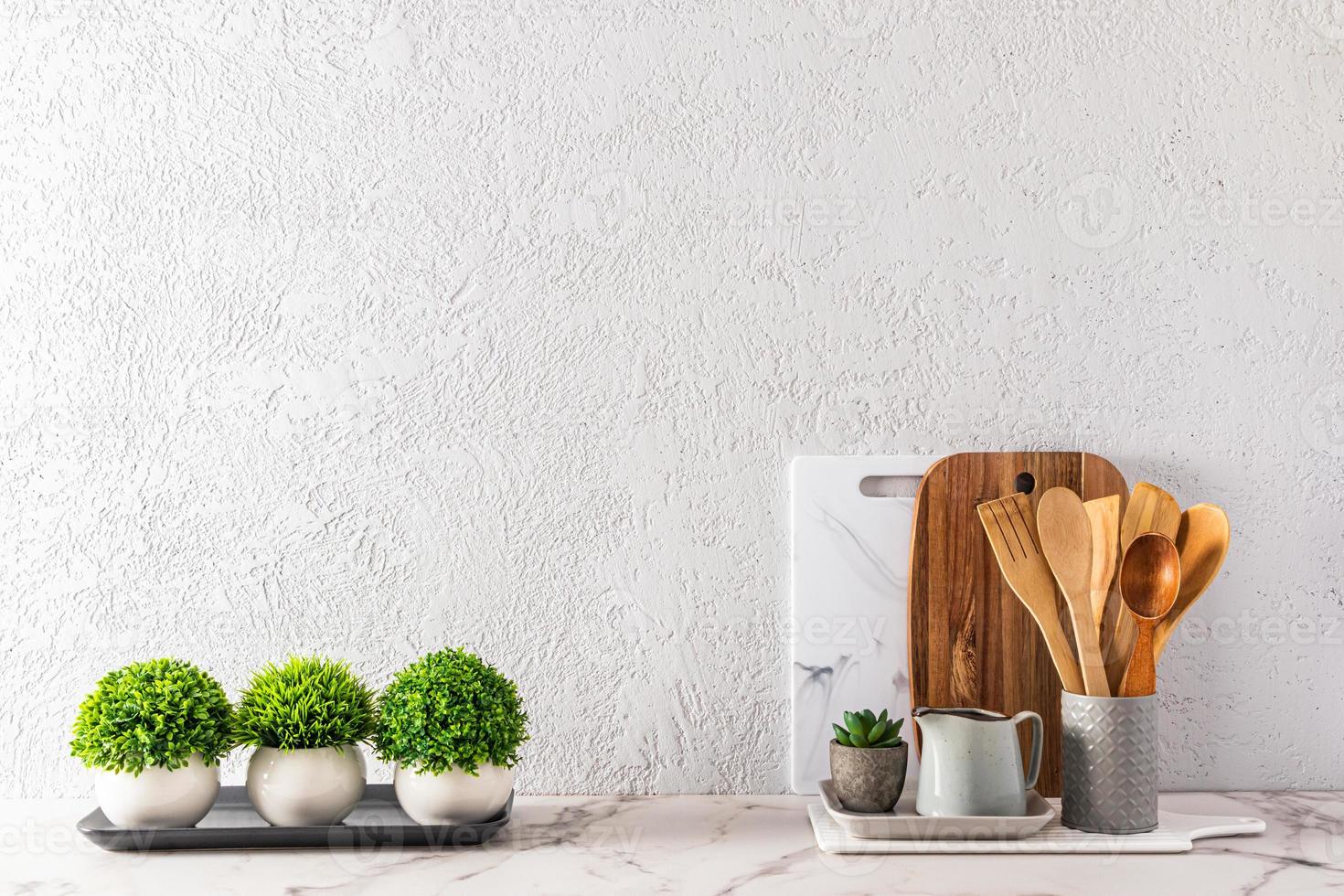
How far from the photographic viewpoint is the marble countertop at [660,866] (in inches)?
31.5

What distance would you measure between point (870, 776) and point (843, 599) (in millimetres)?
188

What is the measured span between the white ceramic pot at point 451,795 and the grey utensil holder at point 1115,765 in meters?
0.51

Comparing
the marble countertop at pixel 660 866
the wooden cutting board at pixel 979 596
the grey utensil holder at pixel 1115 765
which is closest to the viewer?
the marble countertop at pixel 660 866

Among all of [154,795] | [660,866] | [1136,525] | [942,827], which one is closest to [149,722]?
[154,795]

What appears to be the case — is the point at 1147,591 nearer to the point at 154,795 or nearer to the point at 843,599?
the point at 843,599

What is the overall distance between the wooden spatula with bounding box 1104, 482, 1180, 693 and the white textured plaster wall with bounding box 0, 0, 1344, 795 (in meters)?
0.10

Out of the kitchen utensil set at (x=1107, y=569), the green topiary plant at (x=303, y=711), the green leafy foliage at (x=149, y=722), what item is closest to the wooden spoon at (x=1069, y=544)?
the kitchen utensil set at (x=1107, y=569)

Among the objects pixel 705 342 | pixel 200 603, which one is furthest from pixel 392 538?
pixel 705 342

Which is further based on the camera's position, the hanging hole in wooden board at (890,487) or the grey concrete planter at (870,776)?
the hanging hole in wooden board at (890,487)

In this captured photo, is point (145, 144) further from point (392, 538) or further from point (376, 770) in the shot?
point (376, 770)

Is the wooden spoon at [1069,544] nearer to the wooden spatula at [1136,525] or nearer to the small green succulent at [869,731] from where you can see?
the wooden spatula at [1136,525]

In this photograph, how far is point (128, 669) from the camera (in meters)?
0.90

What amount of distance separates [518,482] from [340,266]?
0.95ft

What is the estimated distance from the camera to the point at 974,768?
0.90 metres
